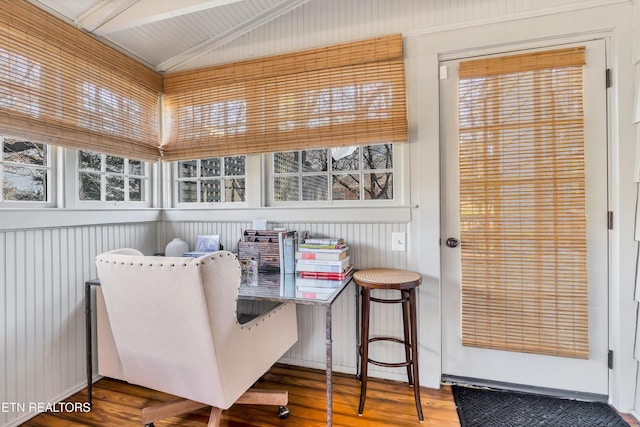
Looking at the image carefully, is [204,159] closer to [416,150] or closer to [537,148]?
[416,150]

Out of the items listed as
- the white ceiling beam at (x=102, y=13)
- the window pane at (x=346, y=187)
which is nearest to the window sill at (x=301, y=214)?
the window pane at (x=346, y=187)

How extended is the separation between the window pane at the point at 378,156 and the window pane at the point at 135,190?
1.79m

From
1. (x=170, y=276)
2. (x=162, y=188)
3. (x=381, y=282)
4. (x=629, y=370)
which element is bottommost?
(x=629, y=370)

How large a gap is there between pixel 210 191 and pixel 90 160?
2.65 ft

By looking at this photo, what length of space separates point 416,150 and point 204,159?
1.62 m

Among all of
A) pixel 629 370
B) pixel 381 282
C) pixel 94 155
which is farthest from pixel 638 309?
pixel 94 155

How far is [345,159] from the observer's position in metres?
2.24

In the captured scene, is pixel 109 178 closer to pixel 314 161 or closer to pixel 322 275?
pixel 314 161

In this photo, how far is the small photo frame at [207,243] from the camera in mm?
2283

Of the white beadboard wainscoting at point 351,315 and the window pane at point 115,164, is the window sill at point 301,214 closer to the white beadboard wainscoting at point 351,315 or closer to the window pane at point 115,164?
the white beadboard wainscoting at point 351,315

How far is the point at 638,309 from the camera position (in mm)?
1715

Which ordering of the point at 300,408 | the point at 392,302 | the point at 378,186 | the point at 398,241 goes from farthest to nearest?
the point at 378,186 → the point at 398,241 → the point at 300,408 → the point at 392,302

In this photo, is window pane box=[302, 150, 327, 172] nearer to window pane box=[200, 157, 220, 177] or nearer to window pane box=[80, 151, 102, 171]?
window pane box=[200, 157, 220, 177]

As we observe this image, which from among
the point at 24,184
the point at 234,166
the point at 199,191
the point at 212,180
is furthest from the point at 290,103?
the point at 24,184
